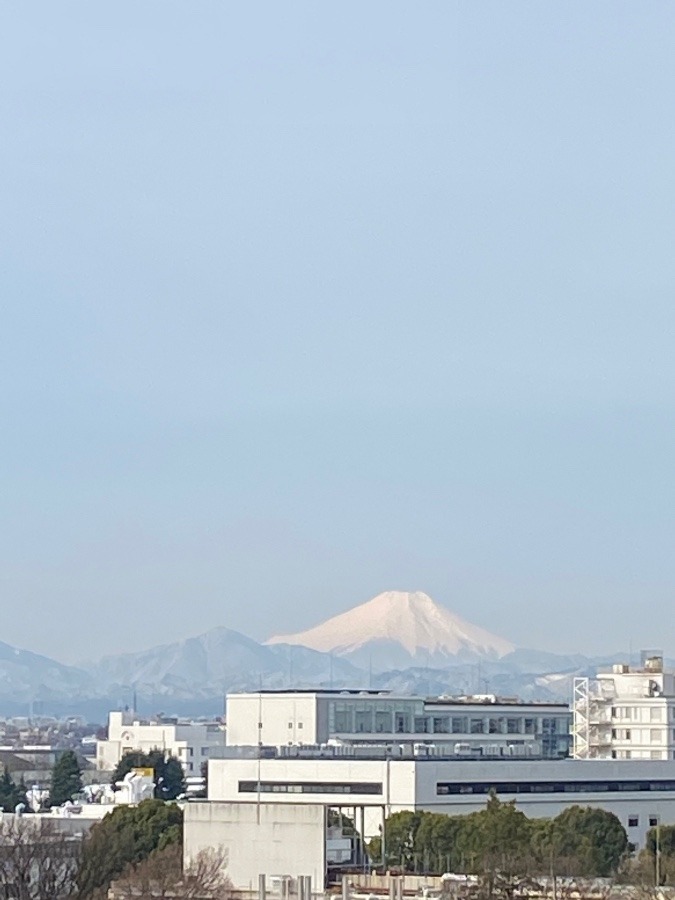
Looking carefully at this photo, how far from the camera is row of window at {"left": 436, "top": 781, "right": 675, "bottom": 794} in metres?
83.6

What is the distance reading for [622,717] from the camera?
4227 inches

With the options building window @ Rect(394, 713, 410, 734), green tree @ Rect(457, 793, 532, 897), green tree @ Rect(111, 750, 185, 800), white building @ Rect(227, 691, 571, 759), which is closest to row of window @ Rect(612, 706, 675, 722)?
white building @ Rect(227, 691, 571, 759)

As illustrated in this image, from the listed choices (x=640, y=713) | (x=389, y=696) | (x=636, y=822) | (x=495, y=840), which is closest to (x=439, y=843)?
(x=495, y=840)

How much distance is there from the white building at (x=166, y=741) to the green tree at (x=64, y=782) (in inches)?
1228

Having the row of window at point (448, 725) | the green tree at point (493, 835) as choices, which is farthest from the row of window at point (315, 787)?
the row of window at point (448, 725)

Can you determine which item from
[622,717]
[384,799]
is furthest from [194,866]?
[622,717]

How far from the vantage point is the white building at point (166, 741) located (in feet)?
496

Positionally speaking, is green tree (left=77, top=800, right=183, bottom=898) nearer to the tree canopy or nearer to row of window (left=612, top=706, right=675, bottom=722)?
the tree canopy

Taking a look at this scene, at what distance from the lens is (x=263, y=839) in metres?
49.8

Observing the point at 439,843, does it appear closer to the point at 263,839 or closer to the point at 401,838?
the point at 401,838

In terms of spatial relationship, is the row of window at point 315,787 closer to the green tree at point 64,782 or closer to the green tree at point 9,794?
the green tree at point 9,794

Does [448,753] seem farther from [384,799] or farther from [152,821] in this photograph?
[152,821]

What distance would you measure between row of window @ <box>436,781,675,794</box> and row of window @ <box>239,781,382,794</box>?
275 cm

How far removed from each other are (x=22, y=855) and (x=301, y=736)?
63.7 meters
